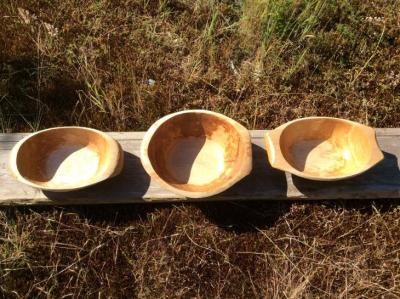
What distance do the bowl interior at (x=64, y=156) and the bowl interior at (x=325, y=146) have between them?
3.76 ft

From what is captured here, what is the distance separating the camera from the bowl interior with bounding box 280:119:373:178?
8.47 feet

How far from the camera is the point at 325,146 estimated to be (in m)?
2.74

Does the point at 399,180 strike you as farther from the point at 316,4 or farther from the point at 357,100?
the point at 316,4

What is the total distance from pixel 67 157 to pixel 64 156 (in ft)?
0.06

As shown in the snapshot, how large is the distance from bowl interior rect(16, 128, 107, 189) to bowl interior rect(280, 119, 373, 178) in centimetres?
115

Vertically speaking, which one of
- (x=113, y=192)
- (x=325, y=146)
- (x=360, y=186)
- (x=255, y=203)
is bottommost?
(x=255, y=203)

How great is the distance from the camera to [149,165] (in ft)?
7.53

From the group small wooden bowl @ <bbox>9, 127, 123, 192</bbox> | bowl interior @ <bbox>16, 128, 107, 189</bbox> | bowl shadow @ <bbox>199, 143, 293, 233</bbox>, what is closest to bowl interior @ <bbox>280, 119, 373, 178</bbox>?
bowl shadow @ <bbox>199, 143, 293, 233</bbox>

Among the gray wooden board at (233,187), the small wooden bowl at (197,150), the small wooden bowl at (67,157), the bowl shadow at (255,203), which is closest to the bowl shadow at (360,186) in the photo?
the gray wooden board at (233,187)

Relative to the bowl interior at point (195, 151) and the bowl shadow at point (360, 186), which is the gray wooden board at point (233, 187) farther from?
the bowl interior at point (195, 151)

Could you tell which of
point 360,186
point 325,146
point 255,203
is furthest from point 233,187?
point 360,186

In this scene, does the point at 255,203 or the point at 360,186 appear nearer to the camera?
the point at 360,186

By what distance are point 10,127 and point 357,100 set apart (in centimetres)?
259

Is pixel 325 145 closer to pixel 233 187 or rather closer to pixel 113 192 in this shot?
pixel 233 187
